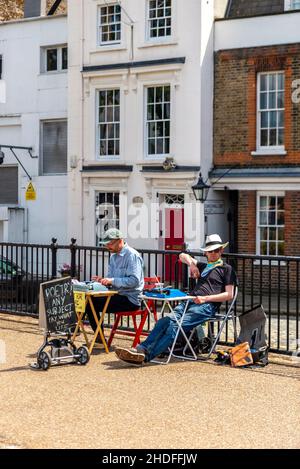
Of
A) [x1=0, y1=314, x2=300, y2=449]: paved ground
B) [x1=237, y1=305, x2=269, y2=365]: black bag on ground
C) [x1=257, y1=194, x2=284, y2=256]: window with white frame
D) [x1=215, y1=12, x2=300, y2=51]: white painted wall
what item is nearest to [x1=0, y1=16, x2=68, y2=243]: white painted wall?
[x1=215, y1=12, x2=300, y2=51]: white painted wall

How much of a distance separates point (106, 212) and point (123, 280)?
15.1m

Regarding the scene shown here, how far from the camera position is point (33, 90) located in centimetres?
2900

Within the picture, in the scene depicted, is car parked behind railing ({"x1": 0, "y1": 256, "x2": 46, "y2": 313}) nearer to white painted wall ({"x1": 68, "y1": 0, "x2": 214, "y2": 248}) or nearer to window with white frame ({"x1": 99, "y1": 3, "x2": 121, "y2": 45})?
white painted wall ({"x1": 68, "y1": 0, "x2": 214, "y2": 248})

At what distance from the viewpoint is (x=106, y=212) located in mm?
26891

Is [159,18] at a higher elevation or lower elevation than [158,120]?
higher

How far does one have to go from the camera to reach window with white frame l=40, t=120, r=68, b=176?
2870cm

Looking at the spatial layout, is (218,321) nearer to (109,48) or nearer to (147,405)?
(147,405)

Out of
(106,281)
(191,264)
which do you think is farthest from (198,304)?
(106,281)

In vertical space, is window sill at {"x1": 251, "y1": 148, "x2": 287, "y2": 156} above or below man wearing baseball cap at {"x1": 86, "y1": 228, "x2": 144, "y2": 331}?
above

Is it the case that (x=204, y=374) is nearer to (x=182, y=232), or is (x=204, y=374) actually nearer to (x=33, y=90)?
(x=182, y=232)

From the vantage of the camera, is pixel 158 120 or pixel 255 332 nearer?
pixel 255 332

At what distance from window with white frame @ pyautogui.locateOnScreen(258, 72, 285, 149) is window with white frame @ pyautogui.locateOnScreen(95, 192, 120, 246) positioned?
4803 mm

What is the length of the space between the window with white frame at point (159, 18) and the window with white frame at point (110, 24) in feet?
3.48
